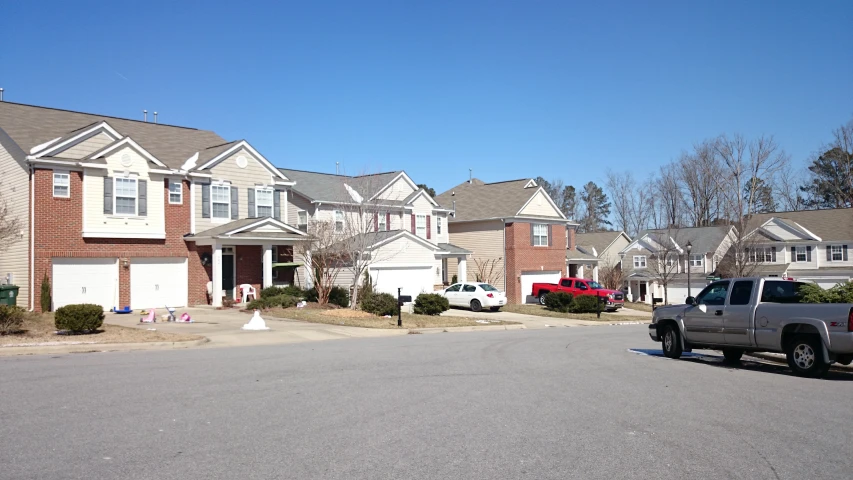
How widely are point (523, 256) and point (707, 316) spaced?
32316mm

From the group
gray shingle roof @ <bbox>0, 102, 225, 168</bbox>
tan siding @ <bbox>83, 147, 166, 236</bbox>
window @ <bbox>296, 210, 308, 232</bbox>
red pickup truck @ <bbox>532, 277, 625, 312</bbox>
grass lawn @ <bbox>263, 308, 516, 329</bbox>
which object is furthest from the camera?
red pickup truck @ <bbox>532, 277, 625, 312</bbox>

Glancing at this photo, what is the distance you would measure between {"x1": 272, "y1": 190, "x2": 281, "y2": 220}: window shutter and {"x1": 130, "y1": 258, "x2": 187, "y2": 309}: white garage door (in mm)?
5241

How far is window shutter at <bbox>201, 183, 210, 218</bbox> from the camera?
31766 millimetres

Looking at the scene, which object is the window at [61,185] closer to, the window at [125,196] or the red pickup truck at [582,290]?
the window at [125,196]

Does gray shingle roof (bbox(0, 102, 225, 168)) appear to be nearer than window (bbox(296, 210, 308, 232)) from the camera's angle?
Yes

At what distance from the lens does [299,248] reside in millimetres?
33094

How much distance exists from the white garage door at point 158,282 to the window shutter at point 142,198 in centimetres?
206

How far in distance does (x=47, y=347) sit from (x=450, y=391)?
11065mm

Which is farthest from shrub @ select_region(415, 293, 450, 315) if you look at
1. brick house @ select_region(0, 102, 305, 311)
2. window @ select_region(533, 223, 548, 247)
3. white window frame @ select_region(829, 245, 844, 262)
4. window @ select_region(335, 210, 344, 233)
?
white window frame @ select_region(829, 245, 844, 262)

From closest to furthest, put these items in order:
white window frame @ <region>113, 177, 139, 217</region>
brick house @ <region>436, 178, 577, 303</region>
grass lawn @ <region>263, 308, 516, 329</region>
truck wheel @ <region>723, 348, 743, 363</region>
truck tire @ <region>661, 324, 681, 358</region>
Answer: truck wheel @ <region>723, 348, 743, 363</region> → truck tire @ <region>661, 324, 681, 358</region> → grass lawn @ <region>263, 308, 516, 329</region> → white window frame @ <region>113, 177, 139, 217</region> → brick house @ <region>436, 178, 577, 303</region>

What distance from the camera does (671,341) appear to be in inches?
614

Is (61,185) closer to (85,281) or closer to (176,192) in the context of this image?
(85,281)

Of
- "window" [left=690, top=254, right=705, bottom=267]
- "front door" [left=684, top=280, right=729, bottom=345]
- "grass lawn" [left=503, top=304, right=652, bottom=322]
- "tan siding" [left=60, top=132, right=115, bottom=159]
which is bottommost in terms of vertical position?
"grass lawn" [left=503, top=304, right=652, bottom=322]

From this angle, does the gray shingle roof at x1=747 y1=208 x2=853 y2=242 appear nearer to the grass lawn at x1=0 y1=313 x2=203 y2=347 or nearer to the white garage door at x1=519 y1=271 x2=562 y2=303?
the white garage door at x1=519 y1=271 x2=562 y2=303
